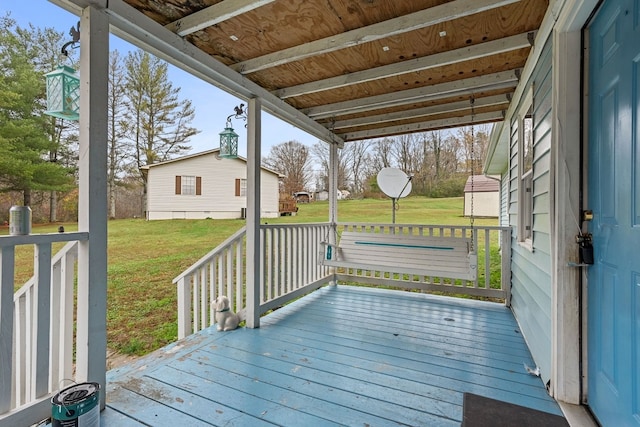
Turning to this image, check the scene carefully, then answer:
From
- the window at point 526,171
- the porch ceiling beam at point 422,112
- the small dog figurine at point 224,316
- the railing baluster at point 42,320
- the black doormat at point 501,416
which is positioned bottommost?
the small dog figurine at point 224,316

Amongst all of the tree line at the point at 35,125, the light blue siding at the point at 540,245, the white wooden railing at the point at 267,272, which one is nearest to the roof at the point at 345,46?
the light blue siding at the point at 540,245

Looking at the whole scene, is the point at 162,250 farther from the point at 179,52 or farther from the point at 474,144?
the point at 474,144

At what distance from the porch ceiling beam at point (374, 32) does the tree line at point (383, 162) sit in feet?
7.34

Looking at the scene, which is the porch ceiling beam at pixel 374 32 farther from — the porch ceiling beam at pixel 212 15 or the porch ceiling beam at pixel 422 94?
the porch ceiling beam at pixel 422 94

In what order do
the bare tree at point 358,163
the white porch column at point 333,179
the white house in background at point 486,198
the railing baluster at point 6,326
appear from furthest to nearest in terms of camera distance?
1. the white house in background at point 486,198
2. the bare tree at point 358,163
3. the white porch column at point 333,179
4. the railing baluster at point 6,326

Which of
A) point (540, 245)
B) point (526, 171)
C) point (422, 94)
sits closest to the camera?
point (540, 245)

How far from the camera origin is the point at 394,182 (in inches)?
164

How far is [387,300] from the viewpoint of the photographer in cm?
377

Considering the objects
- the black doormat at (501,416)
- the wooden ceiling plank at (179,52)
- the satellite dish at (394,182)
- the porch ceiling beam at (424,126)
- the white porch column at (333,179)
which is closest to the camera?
the black doormat at (501,416)

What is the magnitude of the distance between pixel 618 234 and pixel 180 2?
2.57 m

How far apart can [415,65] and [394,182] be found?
1935 mm

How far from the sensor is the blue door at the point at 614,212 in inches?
44.3

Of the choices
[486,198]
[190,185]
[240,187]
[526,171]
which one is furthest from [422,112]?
[486,198]

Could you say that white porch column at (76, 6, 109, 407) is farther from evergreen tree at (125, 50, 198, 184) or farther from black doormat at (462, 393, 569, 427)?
evergreen tree at (125, 50, 198, 184)
